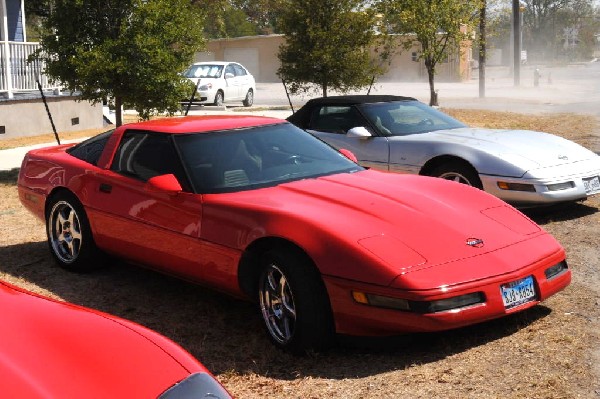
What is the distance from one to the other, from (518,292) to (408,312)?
78 cm

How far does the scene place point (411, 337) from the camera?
4.96 metres

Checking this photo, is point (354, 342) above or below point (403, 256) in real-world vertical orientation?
below

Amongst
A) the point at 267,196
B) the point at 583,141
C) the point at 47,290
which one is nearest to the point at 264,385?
the point at 267,196

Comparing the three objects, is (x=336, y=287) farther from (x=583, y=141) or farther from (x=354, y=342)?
(x=583, y=141)

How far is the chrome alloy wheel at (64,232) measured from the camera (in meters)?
7.09

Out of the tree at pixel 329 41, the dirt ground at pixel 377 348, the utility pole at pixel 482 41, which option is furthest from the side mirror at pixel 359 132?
the utility pole at pixel 482 41

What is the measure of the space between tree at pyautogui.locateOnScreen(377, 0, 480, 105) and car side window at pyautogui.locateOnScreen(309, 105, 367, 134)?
14.4m

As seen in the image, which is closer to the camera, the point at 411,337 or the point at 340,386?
the point at 340,386

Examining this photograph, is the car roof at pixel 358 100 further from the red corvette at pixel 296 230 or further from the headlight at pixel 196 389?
the headlight at pixel 196 389

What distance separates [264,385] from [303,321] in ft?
1.43

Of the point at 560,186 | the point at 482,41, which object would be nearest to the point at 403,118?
the point at 560,186

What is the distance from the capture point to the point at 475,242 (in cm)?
517

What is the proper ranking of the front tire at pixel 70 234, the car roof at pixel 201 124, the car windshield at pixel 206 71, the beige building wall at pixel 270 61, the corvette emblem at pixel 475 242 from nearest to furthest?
1. the corvette emblem at pixel 475 242
2. the car roof at pixel 201 124
3. the front tire at pixel 70 234
4. the car windshield at pixel 206 71
5. the beige building wall at pixel 270 61

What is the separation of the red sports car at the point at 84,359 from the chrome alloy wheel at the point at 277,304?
74.4 inches
